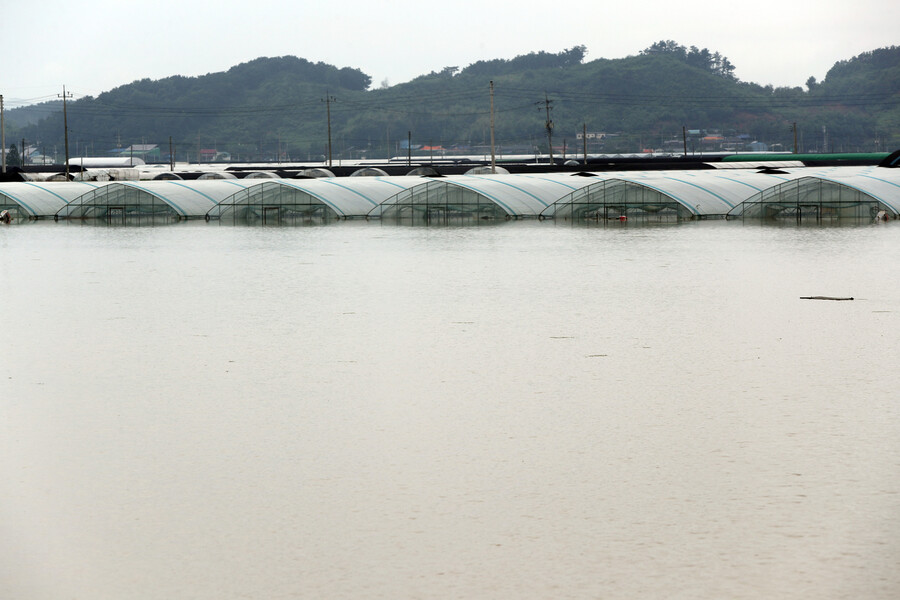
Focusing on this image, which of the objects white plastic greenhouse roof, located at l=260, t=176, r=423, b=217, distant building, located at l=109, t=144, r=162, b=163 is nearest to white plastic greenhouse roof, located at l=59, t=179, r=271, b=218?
white plastic greenhouse roof, located at l=260, t=176, r=423, b=217

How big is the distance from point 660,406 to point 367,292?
12067 millimetres

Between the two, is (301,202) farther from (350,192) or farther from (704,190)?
(704,190)

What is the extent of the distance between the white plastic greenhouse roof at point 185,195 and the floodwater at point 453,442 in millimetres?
29586

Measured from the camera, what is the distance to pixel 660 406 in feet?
41.2

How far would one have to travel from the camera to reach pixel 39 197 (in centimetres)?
5488

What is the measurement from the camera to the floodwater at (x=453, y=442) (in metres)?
7.73

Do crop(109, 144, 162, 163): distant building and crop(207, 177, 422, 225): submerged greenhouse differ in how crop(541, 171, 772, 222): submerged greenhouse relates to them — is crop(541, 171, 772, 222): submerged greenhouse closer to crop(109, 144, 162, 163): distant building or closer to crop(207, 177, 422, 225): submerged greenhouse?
crop(207, 177, 422, 225): submerged greenhouse

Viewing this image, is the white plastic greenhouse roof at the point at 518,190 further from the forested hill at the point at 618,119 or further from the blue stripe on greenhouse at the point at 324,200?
the forested hill at the point at 618,119

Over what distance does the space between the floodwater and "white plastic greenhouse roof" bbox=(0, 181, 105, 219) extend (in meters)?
32.7

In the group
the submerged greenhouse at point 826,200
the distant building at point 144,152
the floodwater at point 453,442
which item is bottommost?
the floodwater at point 453,442

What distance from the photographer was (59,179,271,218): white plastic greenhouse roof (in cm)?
5309

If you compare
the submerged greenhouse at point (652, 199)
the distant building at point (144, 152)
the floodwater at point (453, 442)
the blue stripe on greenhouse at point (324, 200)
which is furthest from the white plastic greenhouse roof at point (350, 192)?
the distant building at point (144, 152)

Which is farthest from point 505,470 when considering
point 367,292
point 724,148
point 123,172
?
point 724,148

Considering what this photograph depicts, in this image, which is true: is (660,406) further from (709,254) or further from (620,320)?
(709,254)
